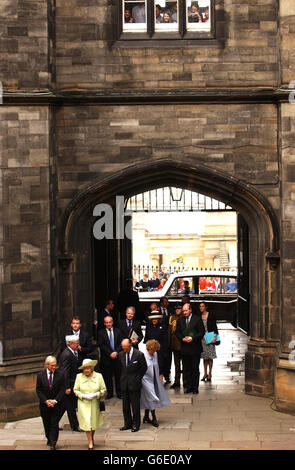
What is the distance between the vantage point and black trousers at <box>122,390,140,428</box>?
13562 millimetres

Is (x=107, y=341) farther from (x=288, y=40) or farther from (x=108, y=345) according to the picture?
(x=288, y=40)

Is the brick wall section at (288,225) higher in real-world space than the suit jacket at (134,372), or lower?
higher

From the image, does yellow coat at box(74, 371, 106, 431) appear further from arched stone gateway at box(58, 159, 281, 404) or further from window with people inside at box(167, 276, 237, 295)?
window with people inside at box(167, 276, 237, 295)

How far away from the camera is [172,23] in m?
16.0

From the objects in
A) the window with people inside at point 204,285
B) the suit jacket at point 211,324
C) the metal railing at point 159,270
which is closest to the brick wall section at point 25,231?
the suit jacket at point 211,324

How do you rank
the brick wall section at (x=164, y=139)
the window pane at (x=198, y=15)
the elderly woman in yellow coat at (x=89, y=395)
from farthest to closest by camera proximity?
the window pane at (x=198, y=15), the brick wall section at (x=164, y=139), the elderly woman in yellow coat at (x=89, y=395)

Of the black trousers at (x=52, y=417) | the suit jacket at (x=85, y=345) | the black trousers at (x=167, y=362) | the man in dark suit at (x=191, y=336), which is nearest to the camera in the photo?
the black trousers at (x=52, y=417)

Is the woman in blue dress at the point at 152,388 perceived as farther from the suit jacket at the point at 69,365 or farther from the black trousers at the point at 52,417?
the black trousers at the point at 52,417

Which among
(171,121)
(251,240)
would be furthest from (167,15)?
(251,240)

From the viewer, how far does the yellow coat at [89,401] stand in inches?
495

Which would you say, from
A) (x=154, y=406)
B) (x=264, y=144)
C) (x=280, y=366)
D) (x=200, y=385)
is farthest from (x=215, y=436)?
(x=264, y=144)

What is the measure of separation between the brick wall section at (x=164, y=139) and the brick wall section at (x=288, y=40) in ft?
2.62

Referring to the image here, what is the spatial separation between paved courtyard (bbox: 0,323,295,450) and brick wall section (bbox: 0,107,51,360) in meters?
1.35
